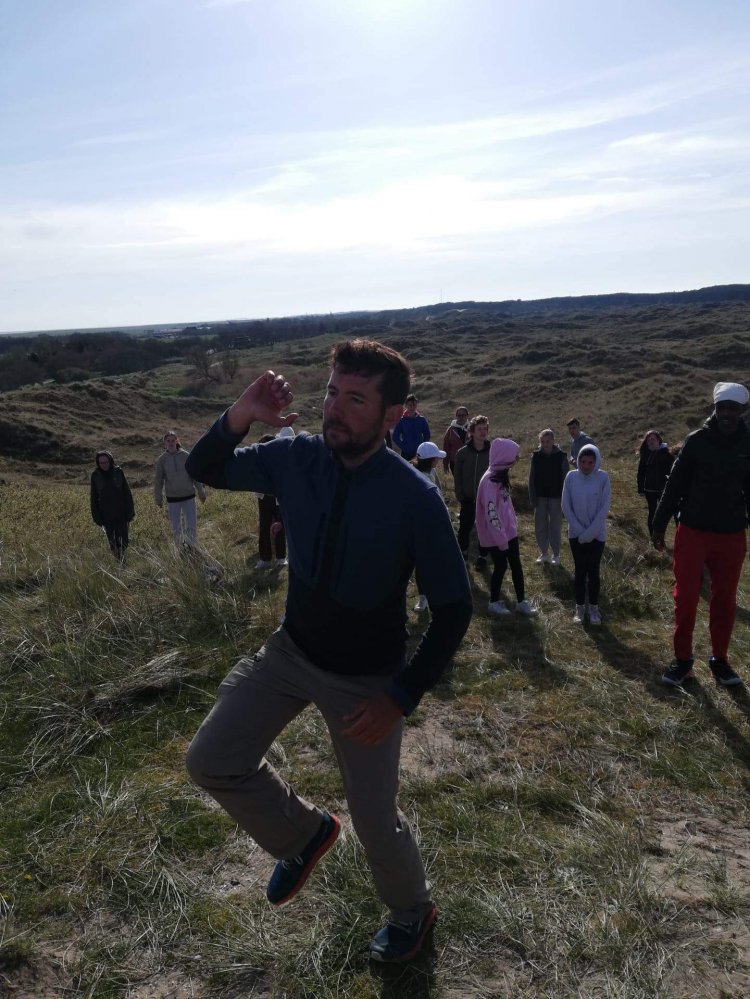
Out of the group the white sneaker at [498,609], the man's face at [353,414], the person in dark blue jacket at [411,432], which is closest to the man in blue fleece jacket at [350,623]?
the man's face at [353,414]

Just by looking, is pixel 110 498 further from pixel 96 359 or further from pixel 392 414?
pixel 96 359

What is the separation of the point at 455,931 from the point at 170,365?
77.9m

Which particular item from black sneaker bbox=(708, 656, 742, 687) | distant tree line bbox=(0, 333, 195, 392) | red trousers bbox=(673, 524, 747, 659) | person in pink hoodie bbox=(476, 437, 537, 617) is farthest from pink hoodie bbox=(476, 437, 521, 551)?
distant tree line bbox=(0, 333, 195, 392)

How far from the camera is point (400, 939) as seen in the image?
248cm

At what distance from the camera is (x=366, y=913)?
8.91ft

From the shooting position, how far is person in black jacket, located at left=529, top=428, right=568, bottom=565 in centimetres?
807

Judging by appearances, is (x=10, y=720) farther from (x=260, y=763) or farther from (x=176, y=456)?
(x=176, y=456)

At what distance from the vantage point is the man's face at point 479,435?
8070 millimetres

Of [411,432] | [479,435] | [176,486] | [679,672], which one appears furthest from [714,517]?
[176,486]

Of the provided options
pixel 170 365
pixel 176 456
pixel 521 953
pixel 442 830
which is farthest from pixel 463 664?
pixel 170 365

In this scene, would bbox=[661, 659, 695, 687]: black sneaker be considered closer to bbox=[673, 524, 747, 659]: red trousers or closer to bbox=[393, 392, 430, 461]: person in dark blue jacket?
bbox=[673, 524, 747, 659]: red trousers

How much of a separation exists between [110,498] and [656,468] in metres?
6.84

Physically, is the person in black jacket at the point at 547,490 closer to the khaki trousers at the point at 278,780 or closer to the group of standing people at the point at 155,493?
the group of standing people at the point at 155,493

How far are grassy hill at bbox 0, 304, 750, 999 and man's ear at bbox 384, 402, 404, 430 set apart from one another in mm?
1742
